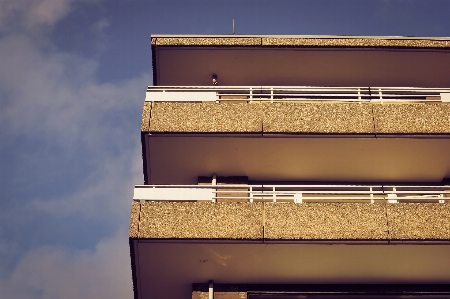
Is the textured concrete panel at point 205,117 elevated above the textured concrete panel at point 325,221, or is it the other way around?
the textured concrete panel at point 205,117

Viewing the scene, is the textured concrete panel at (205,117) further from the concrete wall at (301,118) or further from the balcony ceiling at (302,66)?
the balcony ceiling at (302,66)

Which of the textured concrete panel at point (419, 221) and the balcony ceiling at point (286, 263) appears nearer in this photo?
the textured concrete panel at point (419, 221)

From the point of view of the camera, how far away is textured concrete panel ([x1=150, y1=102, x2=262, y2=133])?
589 inches

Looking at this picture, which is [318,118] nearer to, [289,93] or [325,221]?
[289,93]

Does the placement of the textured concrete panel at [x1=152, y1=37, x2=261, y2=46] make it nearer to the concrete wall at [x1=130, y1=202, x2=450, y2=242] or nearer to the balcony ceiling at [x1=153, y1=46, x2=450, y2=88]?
the balcony ceiling at [x1=153, y1=46, x2=450, y2=88]

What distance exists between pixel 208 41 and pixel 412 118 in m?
5.67

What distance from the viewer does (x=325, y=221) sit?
13.1 m

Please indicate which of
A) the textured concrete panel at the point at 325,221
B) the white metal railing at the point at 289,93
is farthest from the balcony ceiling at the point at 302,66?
the textured concrete panel at the point at 325,221

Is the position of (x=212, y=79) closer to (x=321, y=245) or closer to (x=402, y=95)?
(x=402, y=95)

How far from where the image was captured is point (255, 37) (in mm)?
17172

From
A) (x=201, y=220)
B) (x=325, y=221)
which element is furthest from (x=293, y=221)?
(x=201, y=220)

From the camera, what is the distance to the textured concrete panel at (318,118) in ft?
48.7

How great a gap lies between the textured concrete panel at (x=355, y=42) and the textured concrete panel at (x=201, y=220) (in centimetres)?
547

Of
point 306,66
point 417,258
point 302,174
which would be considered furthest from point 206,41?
point 417,258
